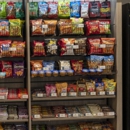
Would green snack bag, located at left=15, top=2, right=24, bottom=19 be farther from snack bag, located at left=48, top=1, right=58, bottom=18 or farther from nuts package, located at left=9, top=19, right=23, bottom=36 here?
snack bag, located at left=48, top=1, right=58, bottom=18

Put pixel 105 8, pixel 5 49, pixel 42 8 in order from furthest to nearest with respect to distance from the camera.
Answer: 1. pixel 105 8
2. pixel 42 8
3. pixel 5 49

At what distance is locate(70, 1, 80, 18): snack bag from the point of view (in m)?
4.07

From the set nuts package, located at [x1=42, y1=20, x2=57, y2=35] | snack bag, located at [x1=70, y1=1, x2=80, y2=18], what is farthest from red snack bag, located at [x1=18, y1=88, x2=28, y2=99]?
snack bag, located at [x1=70, y1=1, x2=80, y2=18]

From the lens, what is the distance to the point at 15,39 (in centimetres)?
423

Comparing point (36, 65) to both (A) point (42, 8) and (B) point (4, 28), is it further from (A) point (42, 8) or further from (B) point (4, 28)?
(A) point (42, 8)

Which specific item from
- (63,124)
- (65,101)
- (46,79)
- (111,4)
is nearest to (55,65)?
(46,79)

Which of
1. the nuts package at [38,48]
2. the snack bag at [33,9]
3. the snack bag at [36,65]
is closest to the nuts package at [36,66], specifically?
the snack bag at [36,65]

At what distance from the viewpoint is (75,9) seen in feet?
13.4

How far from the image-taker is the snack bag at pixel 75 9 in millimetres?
4070

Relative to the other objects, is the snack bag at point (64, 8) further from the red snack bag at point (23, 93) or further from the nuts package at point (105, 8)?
the red snack bag at point (23, 93)

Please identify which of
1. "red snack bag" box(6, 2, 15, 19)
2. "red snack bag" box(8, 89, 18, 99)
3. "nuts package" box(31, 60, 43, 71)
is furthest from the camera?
"red snack bag" box(6, 2, 15, 19)

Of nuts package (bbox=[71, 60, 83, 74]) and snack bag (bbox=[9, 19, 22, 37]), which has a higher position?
snack bag (bbox=[9, 19, 22, 37])

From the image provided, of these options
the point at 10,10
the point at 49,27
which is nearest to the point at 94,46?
the point at 49,27

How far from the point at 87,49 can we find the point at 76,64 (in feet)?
0.89
